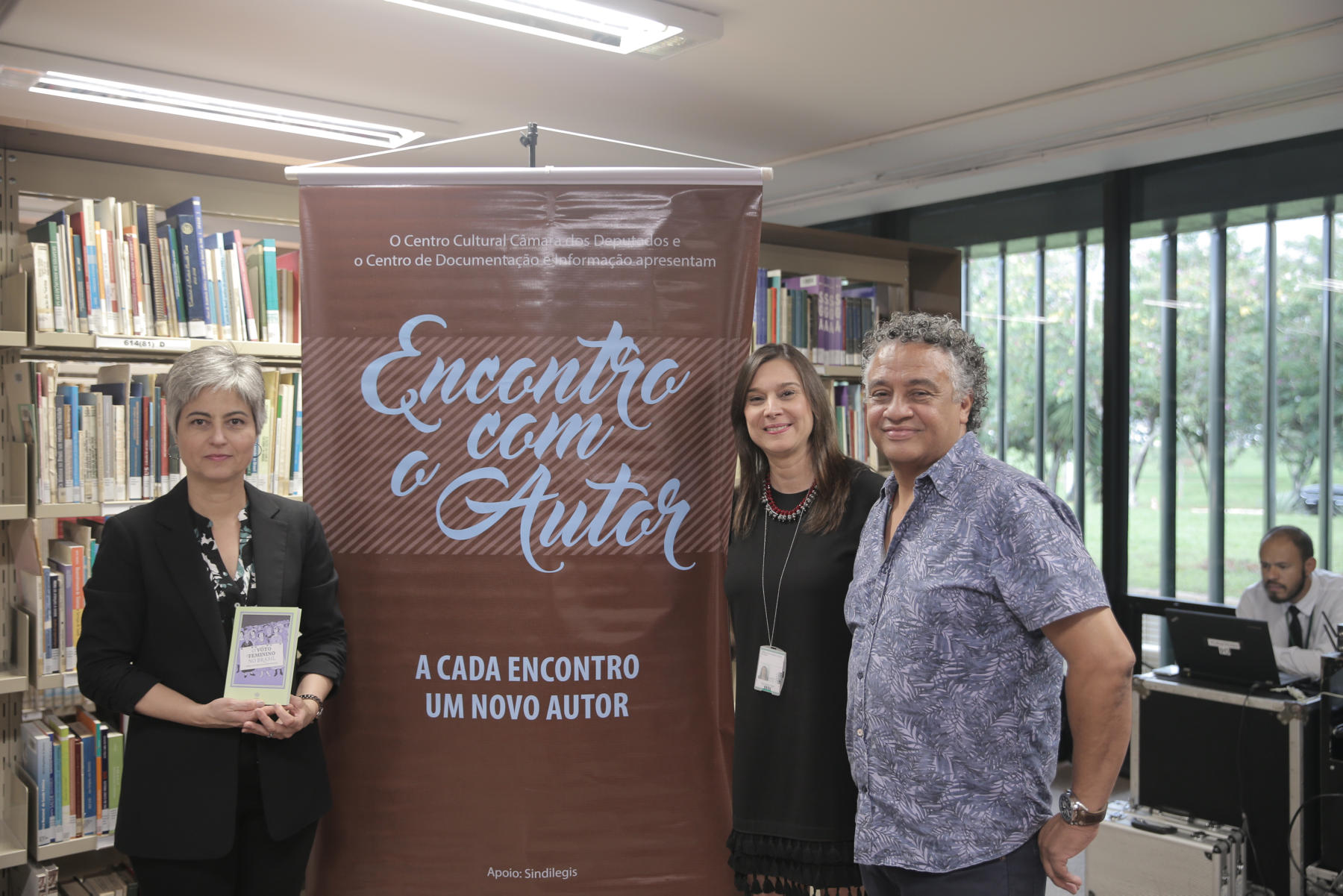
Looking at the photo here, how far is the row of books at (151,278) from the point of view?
107 inches

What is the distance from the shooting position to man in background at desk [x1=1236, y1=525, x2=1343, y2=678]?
4.11 m

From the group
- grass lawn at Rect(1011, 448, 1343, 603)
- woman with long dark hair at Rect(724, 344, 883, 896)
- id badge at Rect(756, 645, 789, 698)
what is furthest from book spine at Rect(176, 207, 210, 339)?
grass lawn at Rect(1011, 448, 1343, 603)

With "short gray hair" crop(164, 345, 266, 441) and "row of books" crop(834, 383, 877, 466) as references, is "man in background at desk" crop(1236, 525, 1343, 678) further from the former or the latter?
"short gray hair" crop(164, 345, 266, 441)

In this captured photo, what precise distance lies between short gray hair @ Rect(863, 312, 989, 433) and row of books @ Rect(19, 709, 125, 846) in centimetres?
230

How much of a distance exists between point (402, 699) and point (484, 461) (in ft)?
1.71

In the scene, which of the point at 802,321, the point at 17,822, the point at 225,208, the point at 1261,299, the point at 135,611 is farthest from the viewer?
the point at 1261,299

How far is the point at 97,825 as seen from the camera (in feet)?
9.07

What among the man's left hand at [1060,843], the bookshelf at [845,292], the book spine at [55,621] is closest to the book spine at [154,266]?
the book spine at [55,621]

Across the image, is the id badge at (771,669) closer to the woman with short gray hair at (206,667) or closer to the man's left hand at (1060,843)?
the man's left hand at (1060,843)

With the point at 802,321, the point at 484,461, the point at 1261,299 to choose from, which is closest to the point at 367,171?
the point at 484,461

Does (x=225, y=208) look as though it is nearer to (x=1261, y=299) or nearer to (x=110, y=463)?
(x=110, y=463)

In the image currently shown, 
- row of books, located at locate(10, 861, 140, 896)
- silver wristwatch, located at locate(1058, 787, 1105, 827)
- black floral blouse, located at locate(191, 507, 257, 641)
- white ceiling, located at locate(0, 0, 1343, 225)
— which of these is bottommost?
row of books, located at locate(10, 861, 140, 896)

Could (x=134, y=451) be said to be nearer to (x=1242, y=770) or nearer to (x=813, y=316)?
(x=813, y=316)

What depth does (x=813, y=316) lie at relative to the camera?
4.57 metres
